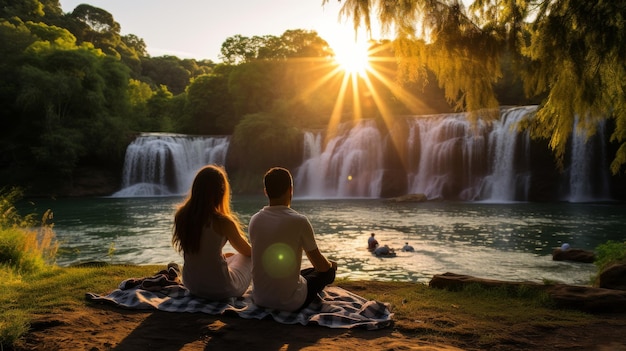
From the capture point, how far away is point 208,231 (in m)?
4.31

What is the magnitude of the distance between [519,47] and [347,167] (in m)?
30.2

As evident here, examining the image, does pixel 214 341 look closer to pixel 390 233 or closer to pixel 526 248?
pixel 526 248

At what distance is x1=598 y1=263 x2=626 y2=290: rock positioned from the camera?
19.6 ft

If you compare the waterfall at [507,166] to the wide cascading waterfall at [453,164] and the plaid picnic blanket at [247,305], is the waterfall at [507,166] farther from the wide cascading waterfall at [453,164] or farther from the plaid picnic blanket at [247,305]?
the plaid picnic blanket at [247,305]

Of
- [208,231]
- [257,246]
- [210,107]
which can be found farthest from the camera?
[210,107]

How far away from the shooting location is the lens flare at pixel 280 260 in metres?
4.00

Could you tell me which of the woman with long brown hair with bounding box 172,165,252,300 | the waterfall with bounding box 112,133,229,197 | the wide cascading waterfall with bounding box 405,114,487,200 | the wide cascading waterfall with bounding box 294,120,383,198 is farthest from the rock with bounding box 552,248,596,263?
the waterfall with bounding box 112,133,229,197

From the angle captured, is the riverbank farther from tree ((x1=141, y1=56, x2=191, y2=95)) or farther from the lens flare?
tree ((x1=141, y1=56, x2=191, y2=95))

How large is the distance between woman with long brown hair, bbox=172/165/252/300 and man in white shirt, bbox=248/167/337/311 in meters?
0.36

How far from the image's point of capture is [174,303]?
4.61m

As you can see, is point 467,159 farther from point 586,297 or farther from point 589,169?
point 586,297

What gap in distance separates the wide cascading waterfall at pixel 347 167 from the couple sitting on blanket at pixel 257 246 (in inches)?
1198

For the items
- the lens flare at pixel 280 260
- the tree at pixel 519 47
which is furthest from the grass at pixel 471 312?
the tree at pixel 519 47

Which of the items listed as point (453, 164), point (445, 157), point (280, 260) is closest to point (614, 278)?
point (280, 260)
